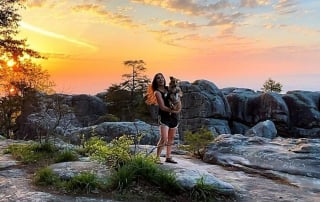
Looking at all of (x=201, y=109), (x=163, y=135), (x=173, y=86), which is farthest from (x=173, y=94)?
(x=201, y=109)

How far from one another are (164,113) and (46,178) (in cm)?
270

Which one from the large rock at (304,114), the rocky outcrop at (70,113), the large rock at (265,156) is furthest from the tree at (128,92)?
the large rock at (265,156)

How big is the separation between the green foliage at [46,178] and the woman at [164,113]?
2.17 metres

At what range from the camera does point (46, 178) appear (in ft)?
23.7

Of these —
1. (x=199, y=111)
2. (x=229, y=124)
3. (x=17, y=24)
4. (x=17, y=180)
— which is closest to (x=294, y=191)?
(x=17, y=180)

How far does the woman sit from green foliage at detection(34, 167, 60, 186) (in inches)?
85.3

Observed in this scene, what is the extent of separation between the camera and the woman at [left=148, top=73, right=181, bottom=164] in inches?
328

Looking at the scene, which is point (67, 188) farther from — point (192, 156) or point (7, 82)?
point (7, 82)

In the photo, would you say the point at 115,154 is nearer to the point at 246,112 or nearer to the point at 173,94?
the point at 173,94

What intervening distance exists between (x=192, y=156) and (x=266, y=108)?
2151cm

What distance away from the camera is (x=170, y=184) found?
673 cm

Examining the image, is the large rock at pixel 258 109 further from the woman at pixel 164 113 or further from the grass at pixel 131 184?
the grass at pixel 131 184

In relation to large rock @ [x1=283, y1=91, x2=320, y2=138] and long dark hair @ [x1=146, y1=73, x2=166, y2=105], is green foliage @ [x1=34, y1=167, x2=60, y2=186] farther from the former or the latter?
large rock @ [x1=283, y1=91, x2=320, y2=138]

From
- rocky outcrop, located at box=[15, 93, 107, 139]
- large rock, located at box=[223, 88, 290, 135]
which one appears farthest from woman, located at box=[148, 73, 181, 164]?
large rock, located at box=[223, 88, 290, 135]
